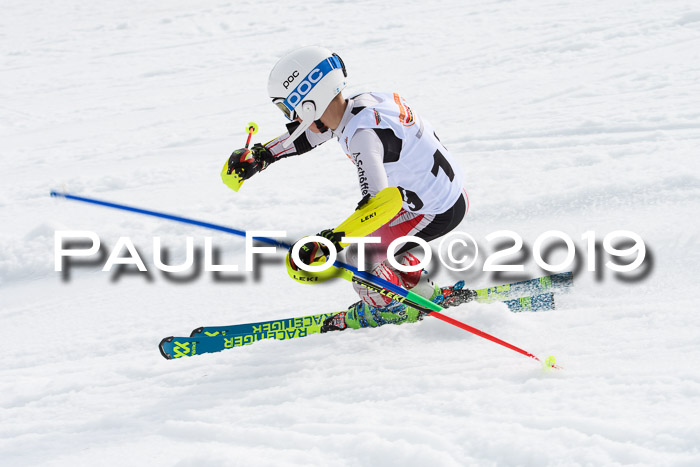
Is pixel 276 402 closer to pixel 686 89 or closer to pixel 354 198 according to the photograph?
pixel 354 198

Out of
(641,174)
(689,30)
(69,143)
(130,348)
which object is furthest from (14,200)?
(689,30)

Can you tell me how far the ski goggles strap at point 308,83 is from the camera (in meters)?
3.01

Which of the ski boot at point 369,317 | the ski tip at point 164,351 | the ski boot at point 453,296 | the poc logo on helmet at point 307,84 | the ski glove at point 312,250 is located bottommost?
the ski tip at point 164,351

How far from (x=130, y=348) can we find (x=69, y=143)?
503 cm

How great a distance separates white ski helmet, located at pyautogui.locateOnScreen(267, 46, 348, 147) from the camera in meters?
3.01

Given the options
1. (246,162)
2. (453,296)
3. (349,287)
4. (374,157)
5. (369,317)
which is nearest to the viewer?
(374,157)

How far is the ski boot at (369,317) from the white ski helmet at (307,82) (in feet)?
3.98

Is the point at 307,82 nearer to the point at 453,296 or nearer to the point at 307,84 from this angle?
the point at 307,84

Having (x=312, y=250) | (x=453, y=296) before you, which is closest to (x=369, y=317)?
(x=453, y=296)

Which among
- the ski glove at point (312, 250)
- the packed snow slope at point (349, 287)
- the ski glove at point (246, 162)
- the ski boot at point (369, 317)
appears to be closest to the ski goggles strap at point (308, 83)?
the ski glove at point (246, 162)

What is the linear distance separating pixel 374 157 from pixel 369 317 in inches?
46.4

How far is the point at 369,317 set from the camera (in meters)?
3.68

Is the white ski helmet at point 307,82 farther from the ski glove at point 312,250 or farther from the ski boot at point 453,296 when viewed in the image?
the ski boot at point 453,296

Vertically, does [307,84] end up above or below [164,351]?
above
